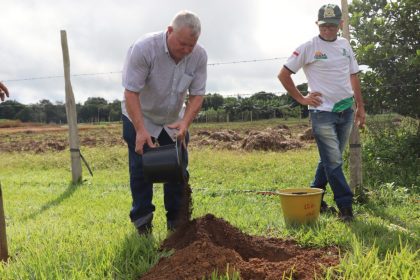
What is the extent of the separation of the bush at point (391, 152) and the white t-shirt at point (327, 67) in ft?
6.28

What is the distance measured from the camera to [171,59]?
353 centimetres

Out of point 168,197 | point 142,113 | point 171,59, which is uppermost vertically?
point 171,59

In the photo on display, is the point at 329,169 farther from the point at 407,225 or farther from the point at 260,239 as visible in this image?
the point at 260,239

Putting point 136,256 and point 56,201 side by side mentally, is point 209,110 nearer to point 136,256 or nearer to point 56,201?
point 56,201

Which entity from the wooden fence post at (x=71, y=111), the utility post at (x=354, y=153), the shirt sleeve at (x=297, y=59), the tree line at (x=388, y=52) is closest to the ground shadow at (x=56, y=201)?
the wooden fence post at (x=71, y=111)

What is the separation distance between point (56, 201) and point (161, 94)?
10.4 feet

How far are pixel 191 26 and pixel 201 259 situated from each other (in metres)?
1.54

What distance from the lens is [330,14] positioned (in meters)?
4.06

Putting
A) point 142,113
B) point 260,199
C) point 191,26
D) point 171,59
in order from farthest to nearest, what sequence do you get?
1. point 260,199
2. point 142,113
3. point 171,59
4. point 191,26

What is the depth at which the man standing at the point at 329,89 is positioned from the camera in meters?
4.09

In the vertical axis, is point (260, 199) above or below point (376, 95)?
below

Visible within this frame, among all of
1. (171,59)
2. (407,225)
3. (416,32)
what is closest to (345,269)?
(407,225)

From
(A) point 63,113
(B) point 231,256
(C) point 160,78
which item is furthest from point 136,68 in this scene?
(A) point 63,113

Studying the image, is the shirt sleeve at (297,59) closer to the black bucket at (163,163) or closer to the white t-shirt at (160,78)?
the white t-shirt at (160,78)
